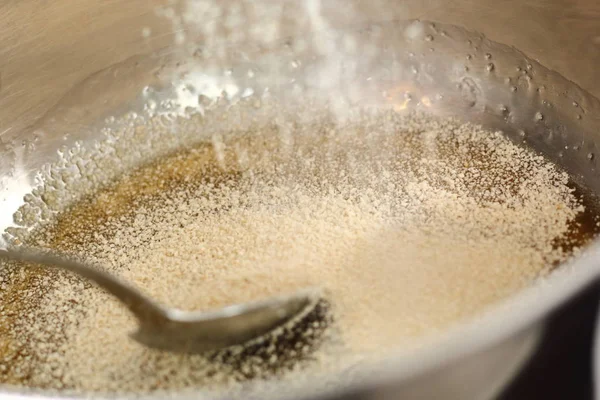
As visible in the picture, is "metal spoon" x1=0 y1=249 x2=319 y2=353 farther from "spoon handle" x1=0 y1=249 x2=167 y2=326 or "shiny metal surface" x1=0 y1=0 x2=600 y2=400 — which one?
"shiny metal surface" x1=0 y1=0 x2=600 y2=400

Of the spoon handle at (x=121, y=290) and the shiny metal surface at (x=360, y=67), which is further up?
the shiny metal surface at (x=360, y=67)

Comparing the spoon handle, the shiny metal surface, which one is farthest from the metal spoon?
the shiny metal surface

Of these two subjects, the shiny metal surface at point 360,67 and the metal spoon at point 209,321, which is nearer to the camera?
the metal spoon at point 209,321

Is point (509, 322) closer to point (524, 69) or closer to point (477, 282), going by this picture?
point (477, 282)

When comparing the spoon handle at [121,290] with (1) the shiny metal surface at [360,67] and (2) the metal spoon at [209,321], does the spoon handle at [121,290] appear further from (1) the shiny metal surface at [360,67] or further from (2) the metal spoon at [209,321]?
(1) the shiny metal surface at [360,67]

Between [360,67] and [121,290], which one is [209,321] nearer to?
[121,290]

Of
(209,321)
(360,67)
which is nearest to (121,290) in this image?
(209,321)

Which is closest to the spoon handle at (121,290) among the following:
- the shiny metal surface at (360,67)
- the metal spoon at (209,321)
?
the metal spoon at (209,321)
